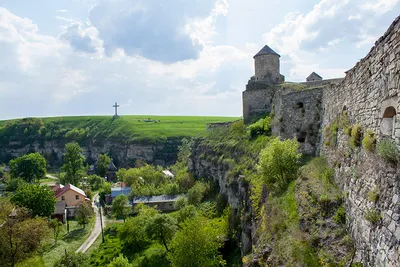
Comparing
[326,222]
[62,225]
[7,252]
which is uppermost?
[326,222]

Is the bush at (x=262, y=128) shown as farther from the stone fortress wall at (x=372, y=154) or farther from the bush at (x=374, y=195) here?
the bush at (x=374, y=195)

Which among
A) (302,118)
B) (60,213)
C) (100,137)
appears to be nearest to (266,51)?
(302,118)

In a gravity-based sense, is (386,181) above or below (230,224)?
above

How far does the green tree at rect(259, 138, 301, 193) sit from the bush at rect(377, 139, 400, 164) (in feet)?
29.7

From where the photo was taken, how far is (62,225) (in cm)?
4081

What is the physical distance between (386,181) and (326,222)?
4.37 m

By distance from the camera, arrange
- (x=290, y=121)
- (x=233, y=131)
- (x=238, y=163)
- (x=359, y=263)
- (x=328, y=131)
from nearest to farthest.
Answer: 1. (x=359, y=263)
2. (x=328, y=131)
3. (x=290, y=121)
4. (x=238, y=163)
5. (x=233, y=131)

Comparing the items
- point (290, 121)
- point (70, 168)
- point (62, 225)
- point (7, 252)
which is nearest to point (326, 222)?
point (290, 121)

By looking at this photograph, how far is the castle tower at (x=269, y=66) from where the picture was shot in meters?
42.8

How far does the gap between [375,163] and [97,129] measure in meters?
128

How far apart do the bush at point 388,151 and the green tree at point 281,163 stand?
356 inches

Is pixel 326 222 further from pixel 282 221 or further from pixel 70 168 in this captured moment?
pixel 70 168

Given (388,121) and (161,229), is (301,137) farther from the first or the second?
(161,229)

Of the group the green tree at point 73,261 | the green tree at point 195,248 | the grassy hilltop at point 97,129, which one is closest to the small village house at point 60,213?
the green tree at point 73,261
